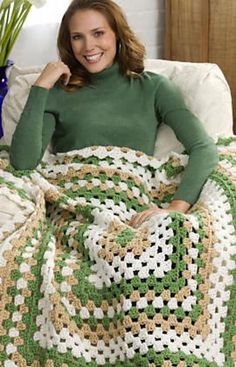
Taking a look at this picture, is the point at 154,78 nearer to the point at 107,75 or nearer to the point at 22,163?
the point at 107,75

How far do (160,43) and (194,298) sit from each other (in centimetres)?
178

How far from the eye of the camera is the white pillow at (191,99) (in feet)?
6.57

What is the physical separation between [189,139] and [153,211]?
270mm

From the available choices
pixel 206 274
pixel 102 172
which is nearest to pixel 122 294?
pixel 206 274

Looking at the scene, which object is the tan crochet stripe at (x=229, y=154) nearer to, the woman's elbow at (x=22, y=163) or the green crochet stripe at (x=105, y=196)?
the green crochet stripe at (x=105, y=196)

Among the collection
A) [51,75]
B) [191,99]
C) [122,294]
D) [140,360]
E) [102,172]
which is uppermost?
[51,75]

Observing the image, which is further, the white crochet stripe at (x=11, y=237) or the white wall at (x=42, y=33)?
the white wall at (x=42, y=33)

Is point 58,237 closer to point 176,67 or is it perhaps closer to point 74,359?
point 74,359

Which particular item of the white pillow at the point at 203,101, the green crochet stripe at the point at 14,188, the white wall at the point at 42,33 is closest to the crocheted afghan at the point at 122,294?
the green crochet stripe at the point at 14,188

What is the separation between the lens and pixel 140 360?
1.44m

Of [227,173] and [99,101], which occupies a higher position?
[99,101]

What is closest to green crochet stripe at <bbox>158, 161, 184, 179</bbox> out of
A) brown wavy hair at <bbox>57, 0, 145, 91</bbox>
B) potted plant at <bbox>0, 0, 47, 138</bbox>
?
brown wavy hair at <bbox>57, 0, 145, 91</bbox>

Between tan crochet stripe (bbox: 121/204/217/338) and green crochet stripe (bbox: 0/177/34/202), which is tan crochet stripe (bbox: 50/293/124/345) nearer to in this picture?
tan crochet stripe (bbox: 121/204/217/338)

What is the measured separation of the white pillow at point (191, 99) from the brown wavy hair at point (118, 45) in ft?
0.38
